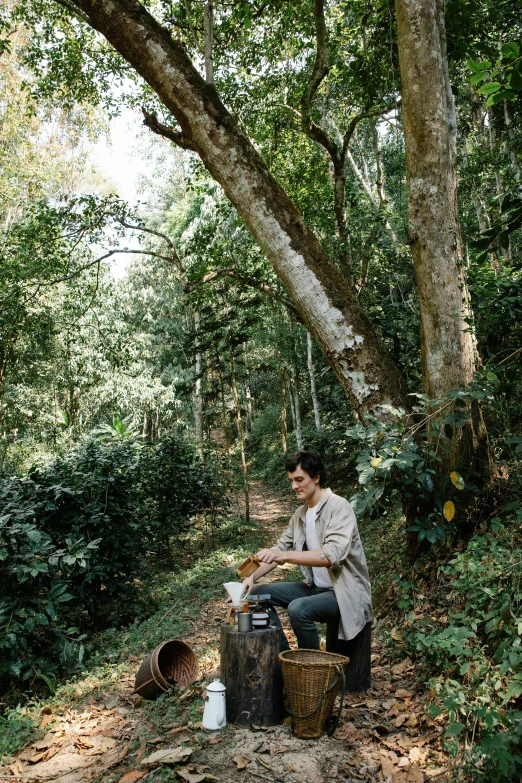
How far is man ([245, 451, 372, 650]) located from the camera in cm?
344

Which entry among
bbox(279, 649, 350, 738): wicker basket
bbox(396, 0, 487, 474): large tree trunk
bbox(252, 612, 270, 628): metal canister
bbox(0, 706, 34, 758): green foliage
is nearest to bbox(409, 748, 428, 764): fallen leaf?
bbox(279, 649, 350, 738): wicker basket

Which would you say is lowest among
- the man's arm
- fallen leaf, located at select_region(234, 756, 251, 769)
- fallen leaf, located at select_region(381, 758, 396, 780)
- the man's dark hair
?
fallen leaf, located at select_region(381, 758, 396, 780)

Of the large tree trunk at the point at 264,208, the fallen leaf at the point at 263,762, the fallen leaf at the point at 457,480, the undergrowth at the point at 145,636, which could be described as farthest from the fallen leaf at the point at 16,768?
the large tree trunk at the point at 264,208

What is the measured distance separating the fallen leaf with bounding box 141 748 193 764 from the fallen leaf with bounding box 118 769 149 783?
4cm

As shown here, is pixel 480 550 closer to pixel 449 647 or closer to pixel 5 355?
pixel 449 647

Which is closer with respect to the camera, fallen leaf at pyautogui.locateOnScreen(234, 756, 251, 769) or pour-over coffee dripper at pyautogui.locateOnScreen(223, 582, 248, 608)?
fallen leaf at pyautogui.locateOnScreen(234, 756, 251, 769)

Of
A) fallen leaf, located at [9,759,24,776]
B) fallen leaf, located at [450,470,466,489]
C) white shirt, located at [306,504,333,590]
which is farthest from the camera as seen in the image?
fallen leaf, located at [450,470,466,489]

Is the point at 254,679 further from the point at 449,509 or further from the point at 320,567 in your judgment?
the point at 449,509

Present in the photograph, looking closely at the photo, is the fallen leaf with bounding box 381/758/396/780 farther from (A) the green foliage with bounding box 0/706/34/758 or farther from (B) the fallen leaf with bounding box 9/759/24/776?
(A) the green foliage with bounding box 0/706/34/758

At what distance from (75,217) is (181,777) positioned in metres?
7.60

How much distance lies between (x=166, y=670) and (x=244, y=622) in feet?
4.10

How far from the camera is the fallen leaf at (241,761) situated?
2830 mm

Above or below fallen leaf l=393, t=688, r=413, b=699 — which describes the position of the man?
above

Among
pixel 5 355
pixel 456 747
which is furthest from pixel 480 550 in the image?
pixel 5 355
